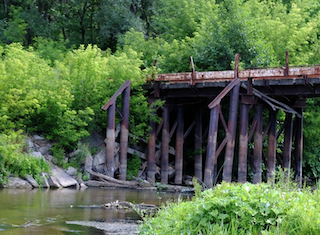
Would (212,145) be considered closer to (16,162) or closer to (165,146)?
(165,146)

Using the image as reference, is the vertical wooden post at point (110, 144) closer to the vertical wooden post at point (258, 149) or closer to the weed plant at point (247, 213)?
the vertical wooden post at point (258, 149)

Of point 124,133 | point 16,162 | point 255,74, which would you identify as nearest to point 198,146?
point 124,133

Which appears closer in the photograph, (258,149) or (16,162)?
(16,162)

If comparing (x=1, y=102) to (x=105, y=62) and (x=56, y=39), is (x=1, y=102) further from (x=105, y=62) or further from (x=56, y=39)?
(x=56, y=39)

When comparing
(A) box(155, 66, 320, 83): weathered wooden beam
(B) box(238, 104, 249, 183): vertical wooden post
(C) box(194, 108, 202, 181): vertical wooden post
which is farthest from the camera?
(C) box(194, 108, 202, 181): vertical wooden post

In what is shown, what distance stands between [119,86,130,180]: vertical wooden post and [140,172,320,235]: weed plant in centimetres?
1465

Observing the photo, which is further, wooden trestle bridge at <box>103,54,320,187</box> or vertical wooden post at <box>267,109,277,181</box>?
vertical wooden post at <box>267,109,277,181</box>

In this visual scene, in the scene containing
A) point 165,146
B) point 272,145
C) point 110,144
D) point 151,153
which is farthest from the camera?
point 165,146

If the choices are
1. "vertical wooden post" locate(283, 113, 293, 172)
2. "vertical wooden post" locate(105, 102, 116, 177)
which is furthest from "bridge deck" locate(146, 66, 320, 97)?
"vertical wooden post" locate(105, 102, 116, 177)

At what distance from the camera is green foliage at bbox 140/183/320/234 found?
726 cm

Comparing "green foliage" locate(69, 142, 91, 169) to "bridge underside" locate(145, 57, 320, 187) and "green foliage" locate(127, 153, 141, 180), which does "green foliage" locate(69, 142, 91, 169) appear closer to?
"green foliage" locate(127, 153, 141, 180)

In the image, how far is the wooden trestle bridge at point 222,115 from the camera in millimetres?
20797

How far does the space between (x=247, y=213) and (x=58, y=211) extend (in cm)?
686

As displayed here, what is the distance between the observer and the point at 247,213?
7.51 m
